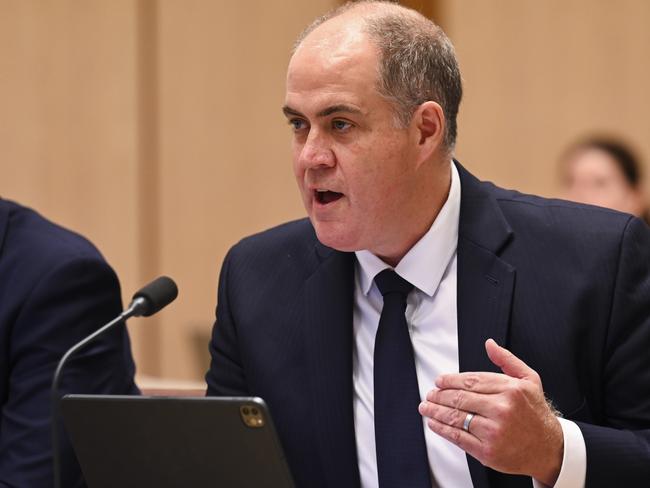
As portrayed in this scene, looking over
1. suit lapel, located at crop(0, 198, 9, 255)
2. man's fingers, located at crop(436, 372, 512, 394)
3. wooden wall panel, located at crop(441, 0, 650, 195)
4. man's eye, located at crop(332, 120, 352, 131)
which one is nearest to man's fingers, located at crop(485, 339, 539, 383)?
man's fingers, located at crop(436, 372, 512, 394)

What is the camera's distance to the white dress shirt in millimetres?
2125

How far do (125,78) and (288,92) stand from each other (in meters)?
3.40

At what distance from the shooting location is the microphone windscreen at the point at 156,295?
2.06m

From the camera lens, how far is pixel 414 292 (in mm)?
2250

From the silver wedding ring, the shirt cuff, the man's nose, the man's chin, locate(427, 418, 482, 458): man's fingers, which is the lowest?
the shirt cuff

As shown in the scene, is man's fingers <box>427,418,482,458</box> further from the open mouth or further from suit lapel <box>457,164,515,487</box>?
the open mouth

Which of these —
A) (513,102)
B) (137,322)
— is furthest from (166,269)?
(513,102)

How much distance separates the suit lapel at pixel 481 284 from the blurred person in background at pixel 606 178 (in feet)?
9.28

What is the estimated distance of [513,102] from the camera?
5.40m

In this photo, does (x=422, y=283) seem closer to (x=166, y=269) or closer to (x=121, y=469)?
(x=121, y=469)

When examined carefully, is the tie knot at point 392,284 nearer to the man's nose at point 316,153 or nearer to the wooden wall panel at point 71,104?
the man's nose at point 316,153

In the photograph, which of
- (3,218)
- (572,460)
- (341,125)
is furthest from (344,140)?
(3,218)

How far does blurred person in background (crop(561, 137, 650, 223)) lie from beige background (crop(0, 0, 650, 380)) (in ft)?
0.99

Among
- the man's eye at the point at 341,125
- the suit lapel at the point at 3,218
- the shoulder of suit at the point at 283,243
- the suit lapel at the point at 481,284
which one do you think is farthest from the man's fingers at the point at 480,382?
the suit lapel at the point at 3,218
